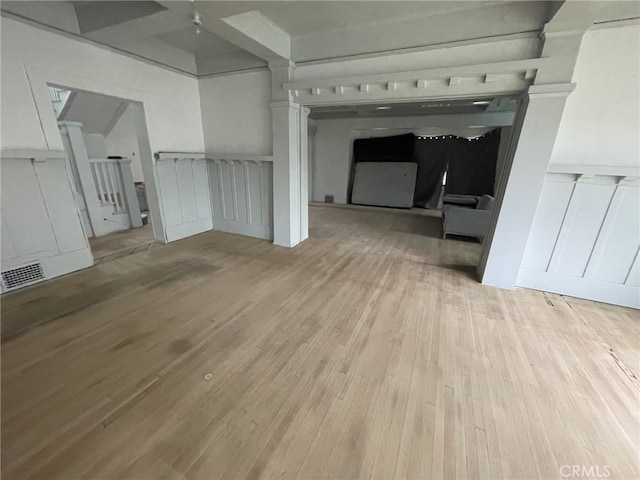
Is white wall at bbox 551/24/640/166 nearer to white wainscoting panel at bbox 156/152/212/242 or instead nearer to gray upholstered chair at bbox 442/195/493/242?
gray upholstered chair at bbox 442/195/493/242

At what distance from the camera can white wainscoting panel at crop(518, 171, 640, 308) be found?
7.63 ft

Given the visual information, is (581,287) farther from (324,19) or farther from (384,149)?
(384,149)

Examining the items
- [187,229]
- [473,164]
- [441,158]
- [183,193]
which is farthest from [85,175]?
[473,164]

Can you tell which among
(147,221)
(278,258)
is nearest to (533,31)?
(278,258)

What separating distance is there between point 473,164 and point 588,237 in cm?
493

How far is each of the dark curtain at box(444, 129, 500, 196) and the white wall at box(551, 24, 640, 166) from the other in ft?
15.2

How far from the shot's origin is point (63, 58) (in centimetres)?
259

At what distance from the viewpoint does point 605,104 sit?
2195 mm

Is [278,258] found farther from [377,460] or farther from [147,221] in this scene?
[147,221]

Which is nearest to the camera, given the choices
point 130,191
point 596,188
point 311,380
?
point 311,380

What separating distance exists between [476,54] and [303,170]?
233 centimetres

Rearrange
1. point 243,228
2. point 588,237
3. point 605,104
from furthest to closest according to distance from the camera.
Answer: point 243,228 < point 588,237 < point 605,104

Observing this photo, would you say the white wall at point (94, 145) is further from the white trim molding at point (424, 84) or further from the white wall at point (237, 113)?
the white trim molding at point (424, 84)

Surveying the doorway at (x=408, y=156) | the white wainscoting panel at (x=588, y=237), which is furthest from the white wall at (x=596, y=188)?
the doorway at (x=408, y=156)
